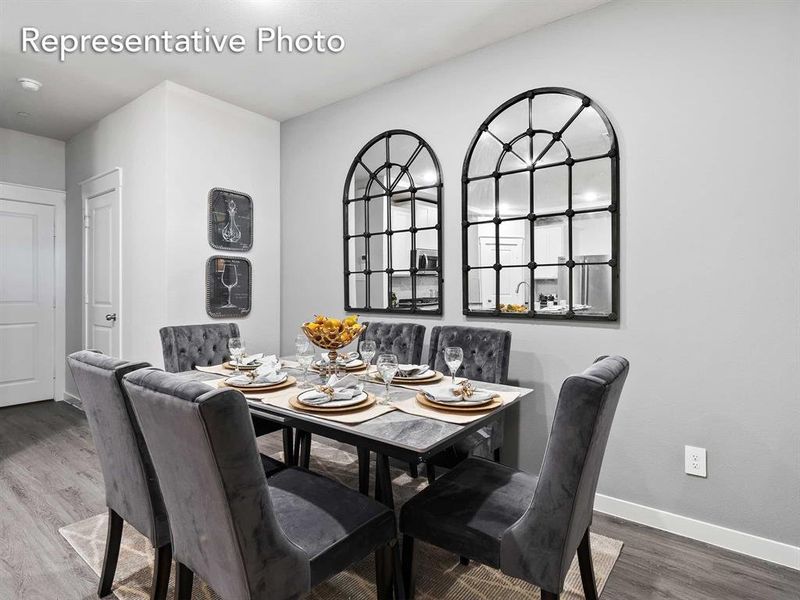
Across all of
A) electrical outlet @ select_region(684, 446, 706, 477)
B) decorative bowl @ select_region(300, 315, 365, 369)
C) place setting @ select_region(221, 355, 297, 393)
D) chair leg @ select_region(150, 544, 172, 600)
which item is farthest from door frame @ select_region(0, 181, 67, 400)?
electrical outlet @ select_region(684, 446, 706, 477)

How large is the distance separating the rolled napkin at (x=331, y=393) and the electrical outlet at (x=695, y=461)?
158 centimetres

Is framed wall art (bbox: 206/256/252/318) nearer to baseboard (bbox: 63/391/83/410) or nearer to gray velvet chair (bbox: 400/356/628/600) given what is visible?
baseboard (bbox: 63/391/83/410)

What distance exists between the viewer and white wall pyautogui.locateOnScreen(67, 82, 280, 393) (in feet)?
10.8

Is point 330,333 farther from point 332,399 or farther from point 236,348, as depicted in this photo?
point 236,348

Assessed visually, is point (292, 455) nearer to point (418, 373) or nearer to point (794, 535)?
point (418, 373)

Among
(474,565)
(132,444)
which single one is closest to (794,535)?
(474,565)

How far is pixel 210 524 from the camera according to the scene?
3.70 ft

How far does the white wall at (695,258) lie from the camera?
1.93 metres

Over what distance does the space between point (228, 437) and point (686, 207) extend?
217 centimetres

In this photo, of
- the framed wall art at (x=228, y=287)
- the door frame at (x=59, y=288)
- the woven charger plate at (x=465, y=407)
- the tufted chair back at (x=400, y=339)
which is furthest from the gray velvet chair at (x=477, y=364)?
the door frame at (x=59, y=288)

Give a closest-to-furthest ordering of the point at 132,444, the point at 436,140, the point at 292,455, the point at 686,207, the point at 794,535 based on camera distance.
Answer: the point at 132,444 → the point at 794,535 → the point at 686,207 → the point at 292,455 → the point at 436,140

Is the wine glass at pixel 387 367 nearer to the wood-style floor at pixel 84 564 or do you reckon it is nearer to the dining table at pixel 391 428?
the dining table at pixel 391 428

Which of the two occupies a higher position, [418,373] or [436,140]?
[436,140]

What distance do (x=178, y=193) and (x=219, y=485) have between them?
2840 mm
